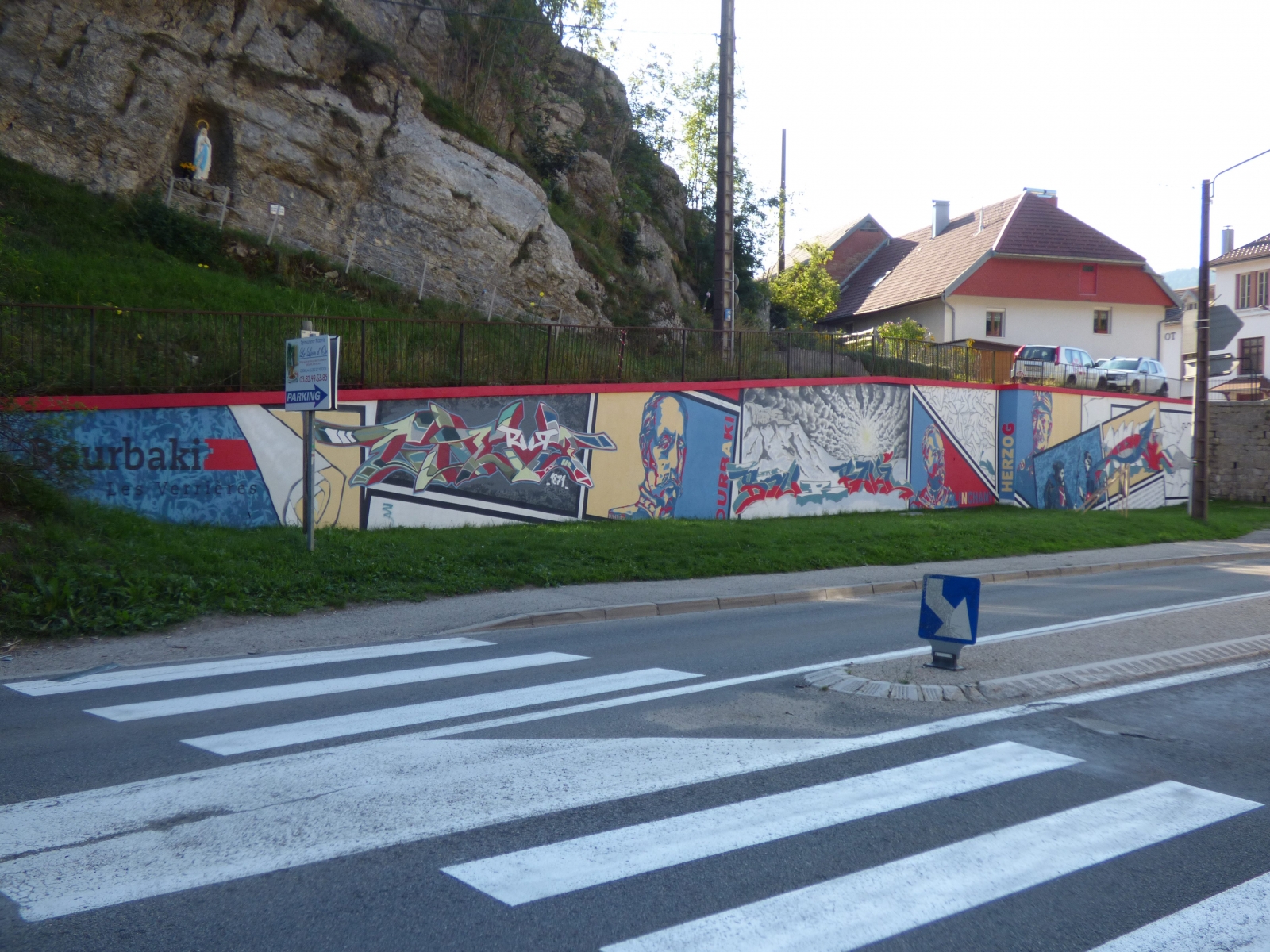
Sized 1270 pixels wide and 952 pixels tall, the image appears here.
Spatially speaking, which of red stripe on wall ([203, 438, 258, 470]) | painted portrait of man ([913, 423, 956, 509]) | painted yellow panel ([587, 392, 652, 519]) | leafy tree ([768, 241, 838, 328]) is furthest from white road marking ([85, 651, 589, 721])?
leafy tree ([768, 241, 838, 328])

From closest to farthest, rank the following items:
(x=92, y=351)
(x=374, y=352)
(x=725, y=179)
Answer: (x=92, y=351) → (x=374, y=352) → (x=725, y=179)

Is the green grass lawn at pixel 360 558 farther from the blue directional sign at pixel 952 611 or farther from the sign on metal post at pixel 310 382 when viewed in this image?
the blue directional sign at pixel 952 611

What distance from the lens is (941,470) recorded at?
85.7 ft

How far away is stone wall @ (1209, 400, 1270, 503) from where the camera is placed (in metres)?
35.1

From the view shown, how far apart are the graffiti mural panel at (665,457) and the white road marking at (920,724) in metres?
10.5

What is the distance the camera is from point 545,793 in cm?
509

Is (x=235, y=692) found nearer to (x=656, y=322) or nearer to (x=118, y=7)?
(x=118, y=7)

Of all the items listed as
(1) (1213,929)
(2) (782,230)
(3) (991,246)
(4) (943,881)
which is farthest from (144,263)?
(3) (991,246)

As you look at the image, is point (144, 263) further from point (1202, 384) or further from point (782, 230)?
point (782, 230)

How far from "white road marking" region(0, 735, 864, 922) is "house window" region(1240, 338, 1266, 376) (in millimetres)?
57464

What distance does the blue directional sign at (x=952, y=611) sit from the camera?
774cm

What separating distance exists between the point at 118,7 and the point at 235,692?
21.1 meters

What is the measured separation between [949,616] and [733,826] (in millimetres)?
3809

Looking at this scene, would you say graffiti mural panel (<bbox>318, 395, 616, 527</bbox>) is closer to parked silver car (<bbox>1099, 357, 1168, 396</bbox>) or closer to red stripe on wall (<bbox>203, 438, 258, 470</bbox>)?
red stripe on wall (<bbox>203, 438, 258, 470</bbox>)
